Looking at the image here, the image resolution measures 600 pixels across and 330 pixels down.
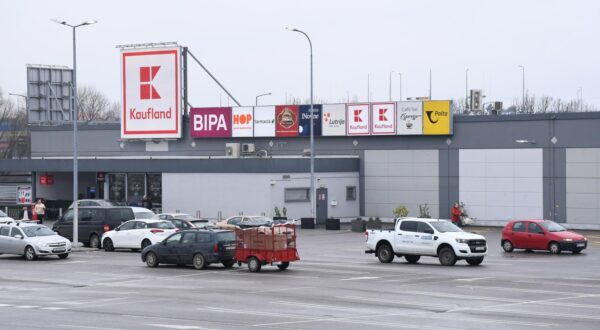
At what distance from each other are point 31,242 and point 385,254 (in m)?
14.1

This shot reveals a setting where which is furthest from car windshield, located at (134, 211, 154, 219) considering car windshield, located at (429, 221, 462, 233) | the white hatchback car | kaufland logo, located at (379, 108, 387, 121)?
kaufland logo, located at (379, 108, 387, 121)

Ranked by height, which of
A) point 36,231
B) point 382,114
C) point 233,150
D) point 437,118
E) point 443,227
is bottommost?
point 36,231

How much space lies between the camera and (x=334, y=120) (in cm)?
6575

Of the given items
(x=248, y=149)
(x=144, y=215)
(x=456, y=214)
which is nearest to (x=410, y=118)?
(x=456, y=214)

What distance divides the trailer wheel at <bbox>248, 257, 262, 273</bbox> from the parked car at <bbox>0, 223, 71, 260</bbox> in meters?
10.2

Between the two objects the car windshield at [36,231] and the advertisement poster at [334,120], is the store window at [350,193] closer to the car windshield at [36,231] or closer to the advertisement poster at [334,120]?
the advertisement poster at [334,120]

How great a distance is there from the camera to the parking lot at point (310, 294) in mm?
20297

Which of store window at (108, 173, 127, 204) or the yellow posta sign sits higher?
the yellow posta sign

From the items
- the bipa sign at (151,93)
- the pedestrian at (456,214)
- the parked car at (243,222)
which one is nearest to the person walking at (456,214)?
the pedestrian at (456,214)

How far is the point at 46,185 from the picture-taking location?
237ft

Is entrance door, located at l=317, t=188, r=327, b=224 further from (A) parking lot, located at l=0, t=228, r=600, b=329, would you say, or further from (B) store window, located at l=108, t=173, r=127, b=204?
(A) parking lot, located at l=0, t=228, r=600, b=329

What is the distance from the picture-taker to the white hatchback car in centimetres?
4147

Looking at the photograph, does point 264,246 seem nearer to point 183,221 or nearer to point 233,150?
point 183,221

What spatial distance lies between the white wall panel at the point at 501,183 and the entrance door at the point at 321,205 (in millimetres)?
8630
